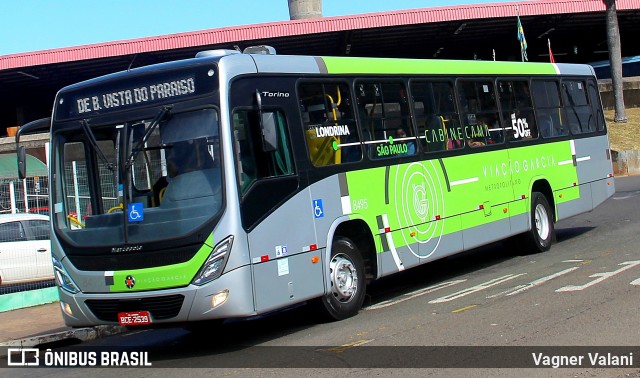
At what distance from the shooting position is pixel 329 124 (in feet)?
34.7

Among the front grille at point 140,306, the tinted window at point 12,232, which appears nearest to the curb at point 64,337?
the front grille at point 140,306

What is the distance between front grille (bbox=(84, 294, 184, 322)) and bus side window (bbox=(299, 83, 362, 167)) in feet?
7.99

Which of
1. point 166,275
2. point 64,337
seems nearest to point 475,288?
point 166,275

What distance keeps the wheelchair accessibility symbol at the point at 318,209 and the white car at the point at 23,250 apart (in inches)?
310

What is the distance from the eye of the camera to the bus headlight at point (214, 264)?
340 inches

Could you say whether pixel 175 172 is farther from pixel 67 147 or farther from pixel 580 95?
pixel 580 95

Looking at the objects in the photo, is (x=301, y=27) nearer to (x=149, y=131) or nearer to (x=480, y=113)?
(x=480, y=113)

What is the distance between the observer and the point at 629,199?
2280cm

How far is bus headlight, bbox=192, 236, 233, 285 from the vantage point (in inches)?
340

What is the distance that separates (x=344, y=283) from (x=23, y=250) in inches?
337

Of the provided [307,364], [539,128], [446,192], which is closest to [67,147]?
[307,364]

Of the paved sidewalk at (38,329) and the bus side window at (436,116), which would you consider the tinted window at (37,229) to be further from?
the bus side window at (436,116)

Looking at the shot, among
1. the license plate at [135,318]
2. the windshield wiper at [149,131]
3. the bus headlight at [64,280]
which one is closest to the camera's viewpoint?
the license plate at [135,318]

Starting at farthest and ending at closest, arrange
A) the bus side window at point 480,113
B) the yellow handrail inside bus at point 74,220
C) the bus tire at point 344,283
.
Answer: the bus side window at point 480,113 < the bus tire at point 344,283 < the yellow handrail inside bus at point 74,220
